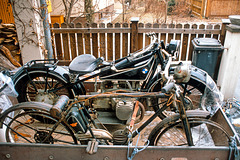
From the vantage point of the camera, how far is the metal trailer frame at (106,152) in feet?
7.59

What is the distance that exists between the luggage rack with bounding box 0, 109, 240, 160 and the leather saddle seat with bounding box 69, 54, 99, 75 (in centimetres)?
118

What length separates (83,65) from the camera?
3.29 meters

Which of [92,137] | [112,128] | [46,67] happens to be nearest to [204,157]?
[92,137]

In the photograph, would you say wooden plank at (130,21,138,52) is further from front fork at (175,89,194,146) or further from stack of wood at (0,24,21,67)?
front fork at (175,89,194,146)

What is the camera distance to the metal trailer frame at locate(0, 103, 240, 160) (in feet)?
7.59

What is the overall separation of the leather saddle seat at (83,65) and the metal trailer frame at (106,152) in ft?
3.86

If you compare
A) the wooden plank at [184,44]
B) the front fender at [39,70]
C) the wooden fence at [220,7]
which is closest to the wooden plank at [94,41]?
the wooden plank at [184,44]

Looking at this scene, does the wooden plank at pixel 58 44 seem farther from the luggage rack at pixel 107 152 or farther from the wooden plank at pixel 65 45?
the luggage rack at pixel 107 152

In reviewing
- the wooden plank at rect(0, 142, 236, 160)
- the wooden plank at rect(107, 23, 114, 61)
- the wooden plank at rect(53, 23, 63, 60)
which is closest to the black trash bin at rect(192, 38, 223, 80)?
the wooden plank at rect(107, 23, 114, 61)

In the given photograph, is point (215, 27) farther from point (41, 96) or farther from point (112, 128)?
point (41, 96)

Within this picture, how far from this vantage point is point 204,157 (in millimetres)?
2340

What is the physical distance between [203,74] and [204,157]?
1.48 m

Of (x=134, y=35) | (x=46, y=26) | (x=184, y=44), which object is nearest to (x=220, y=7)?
(x=184, y=44)

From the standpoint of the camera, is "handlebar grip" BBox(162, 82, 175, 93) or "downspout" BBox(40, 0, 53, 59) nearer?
"handlebar grip" BBox(162, 82, 175, 93)
